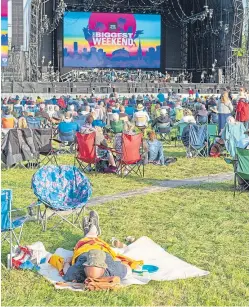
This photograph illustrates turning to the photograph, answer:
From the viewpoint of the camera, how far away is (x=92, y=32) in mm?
38438

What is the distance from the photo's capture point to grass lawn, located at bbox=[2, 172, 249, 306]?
5.23m

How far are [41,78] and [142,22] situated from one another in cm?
776

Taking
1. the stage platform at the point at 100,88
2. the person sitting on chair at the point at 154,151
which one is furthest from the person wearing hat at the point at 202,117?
the stage platform at the point at 100,88

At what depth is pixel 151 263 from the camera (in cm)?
615

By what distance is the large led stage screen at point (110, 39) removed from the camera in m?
38.3

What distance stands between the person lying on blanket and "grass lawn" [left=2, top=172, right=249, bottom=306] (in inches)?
7.7

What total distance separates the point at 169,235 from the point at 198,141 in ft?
20.1

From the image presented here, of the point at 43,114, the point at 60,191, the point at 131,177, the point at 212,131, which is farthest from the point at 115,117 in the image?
the point at 60,191

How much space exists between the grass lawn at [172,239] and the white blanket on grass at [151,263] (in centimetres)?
9

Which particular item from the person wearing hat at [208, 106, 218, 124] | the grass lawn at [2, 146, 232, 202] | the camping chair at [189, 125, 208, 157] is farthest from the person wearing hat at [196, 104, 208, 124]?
the grass lawn at [2, 146, 232, 202]

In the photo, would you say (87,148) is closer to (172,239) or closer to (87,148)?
(87,148)

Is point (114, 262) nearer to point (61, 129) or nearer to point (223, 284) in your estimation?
point (223, 284)

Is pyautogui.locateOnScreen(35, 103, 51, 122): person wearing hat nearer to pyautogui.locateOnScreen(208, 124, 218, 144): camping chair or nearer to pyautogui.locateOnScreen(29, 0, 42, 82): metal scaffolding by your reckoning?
pyautogui.locateOnScreen(208, 124, 218, 144): camping chair

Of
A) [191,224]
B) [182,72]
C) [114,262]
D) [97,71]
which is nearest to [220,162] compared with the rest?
[191,224]
